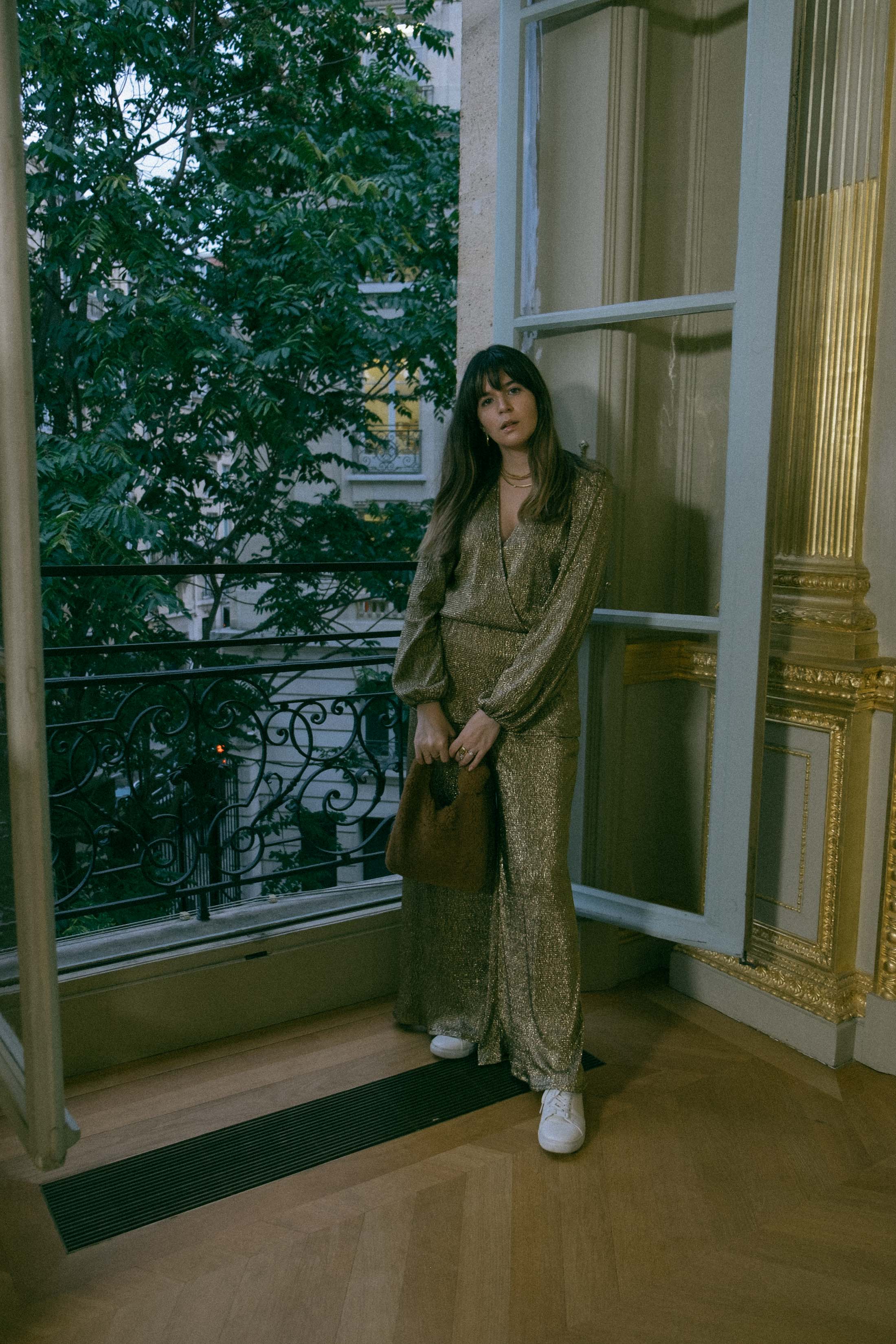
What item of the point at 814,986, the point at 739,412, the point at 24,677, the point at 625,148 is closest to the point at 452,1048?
the point at 814,986

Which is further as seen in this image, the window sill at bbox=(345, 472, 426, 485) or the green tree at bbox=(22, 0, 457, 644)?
the window sill at bbox=(345, 472, 426, 485)

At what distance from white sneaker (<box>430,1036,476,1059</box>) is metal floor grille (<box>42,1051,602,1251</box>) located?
1 cm

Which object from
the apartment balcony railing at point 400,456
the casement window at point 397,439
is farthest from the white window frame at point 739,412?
the apartment balcony railing at point 400,456

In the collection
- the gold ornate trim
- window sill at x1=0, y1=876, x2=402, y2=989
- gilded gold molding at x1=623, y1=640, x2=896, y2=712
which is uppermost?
gilded gold molding at x1=623, y1=640, x2=896, y2=712

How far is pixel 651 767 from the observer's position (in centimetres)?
259

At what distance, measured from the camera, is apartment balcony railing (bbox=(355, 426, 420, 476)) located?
50.2 feet

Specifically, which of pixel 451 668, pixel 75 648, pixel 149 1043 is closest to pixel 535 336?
pixel 451 668

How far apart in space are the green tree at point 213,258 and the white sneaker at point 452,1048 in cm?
420

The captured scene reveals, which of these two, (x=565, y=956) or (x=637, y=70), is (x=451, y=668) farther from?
(x=637, y=70)

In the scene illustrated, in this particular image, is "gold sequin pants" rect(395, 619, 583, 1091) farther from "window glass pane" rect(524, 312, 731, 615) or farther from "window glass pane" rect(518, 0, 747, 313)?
"window glass pane" rect(518, 0, 747, 313)

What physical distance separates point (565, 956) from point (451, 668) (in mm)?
640

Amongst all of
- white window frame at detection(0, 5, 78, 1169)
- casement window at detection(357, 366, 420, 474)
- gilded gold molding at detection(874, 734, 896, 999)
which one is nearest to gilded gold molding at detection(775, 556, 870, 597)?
gilded gold molding at detection(874, 734, 896, 999)

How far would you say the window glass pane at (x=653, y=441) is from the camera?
2264 mm

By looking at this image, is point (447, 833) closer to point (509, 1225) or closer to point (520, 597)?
point (520, 597)
